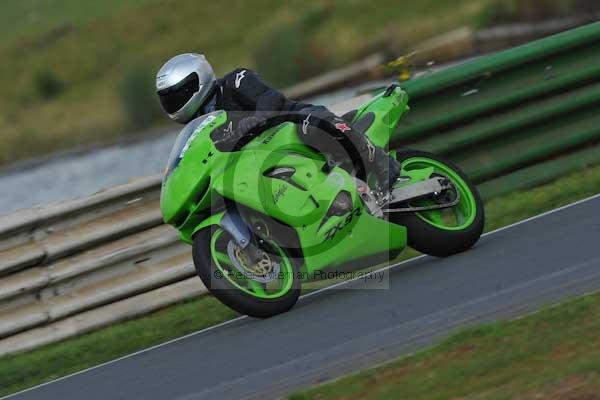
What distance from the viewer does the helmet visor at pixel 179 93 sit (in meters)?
7.11

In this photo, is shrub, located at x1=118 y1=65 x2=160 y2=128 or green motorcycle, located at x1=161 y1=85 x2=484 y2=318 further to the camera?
shrub, located at x1=118 y1=65 x2=160 y2=128

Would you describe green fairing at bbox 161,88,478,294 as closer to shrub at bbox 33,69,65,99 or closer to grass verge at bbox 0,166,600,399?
grass verge at bbox 0,166,600,399

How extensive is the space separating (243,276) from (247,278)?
1.1 inches

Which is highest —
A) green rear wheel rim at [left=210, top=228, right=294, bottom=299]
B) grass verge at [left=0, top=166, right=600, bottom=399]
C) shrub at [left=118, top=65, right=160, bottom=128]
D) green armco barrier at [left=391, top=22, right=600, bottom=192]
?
green rear wheel rim at [left=210, top=228, right=294, bottom=299]

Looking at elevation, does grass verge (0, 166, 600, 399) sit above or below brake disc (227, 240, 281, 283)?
below

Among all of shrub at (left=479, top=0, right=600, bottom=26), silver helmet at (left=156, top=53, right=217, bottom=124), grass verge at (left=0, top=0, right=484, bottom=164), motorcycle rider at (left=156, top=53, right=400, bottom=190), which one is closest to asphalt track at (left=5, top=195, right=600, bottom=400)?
motorcycle rider at (left=156, top=53, right=400, bottom=190)

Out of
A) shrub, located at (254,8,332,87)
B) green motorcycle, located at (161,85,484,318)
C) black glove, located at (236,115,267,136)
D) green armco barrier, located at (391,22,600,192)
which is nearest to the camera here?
green motorcycle, located at (161,85,484,318)

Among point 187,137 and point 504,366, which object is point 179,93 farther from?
point 504,366

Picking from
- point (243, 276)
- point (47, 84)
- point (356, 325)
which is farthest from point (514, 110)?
point (47, 84)

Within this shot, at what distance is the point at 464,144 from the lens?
29.1ft

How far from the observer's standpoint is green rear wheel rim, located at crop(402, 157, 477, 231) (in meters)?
7.54

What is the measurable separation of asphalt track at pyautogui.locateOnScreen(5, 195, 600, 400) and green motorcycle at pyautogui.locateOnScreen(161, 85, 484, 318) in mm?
187

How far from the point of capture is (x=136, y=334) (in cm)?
769

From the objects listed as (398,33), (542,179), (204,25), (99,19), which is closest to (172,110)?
(542,179)
